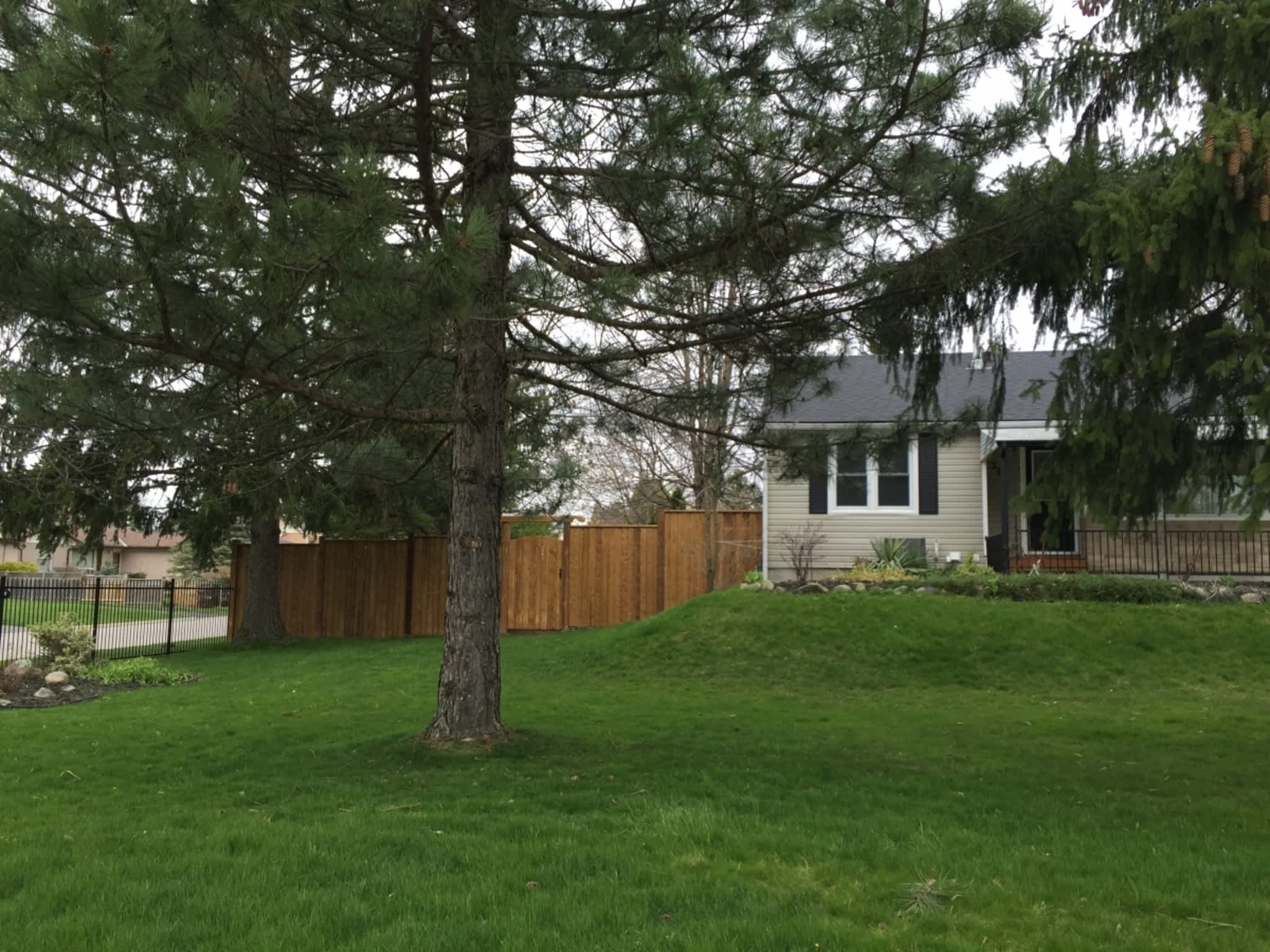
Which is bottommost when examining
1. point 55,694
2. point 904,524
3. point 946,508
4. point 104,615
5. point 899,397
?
point 55,694

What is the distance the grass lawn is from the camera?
3.46m

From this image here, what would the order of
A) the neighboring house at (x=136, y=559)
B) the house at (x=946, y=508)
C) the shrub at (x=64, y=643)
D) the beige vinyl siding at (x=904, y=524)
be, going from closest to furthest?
the shrub at (x=64, y=643)
the house at (x=946, y=508)
the beige vinyl siding at (x=904, y=524)
the neighboring house at (x=136, y=559)

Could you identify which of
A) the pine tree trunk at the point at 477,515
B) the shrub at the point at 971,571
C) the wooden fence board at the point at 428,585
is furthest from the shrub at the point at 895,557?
the pine tree trunk at the point at 477,515

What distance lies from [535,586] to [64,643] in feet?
23.6

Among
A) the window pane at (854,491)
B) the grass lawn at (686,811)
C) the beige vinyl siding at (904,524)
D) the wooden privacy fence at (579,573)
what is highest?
the window pane at (854,491)

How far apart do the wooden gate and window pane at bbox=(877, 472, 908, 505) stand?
19.1 feet

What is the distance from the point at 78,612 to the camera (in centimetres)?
1466

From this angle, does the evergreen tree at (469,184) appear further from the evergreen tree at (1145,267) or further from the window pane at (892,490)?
the window pane at (892,490)

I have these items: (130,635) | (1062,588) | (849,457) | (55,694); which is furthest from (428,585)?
(849,457)

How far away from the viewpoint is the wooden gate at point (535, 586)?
646 inches

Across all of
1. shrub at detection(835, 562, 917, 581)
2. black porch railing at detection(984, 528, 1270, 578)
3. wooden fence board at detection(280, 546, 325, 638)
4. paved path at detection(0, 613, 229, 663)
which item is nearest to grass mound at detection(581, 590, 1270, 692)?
shrub at detection(835, 562, 917, 581)

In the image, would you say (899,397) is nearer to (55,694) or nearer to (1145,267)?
(1145,267)

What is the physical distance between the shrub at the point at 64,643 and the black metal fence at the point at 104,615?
321 mm

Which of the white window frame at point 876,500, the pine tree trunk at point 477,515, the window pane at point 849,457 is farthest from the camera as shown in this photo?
the white window frame at point 876,500
